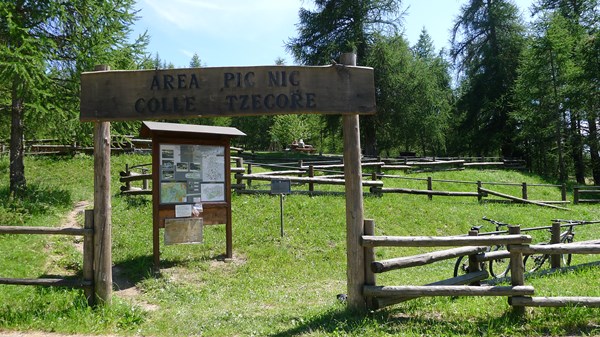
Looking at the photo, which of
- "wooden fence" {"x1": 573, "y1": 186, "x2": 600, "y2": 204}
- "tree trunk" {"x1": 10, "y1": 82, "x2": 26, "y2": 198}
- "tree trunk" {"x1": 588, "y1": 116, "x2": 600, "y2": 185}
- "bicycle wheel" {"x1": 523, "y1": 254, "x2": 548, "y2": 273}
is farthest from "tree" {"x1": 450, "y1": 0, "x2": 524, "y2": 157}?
"tree trunk" {"x1": 10, "y1": 82, "x2": 26, "y2": 198}

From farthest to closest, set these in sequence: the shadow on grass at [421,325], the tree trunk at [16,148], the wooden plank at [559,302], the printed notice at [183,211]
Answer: the tree trunk at [16,148] < the printed notice at [183,211] < the wooden plank at [559,302] < the shadow on grass at [421,325]

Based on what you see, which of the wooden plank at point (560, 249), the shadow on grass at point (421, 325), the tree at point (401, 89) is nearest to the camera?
the shadow on grass at point (421, 325)

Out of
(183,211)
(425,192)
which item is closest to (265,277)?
(183,211)

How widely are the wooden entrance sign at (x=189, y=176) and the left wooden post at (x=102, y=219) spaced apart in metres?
2.68

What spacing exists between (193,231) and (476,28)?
32.8m

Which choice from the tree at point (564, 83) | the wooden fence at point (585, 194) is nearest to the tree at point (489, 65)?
the tree at point (564, 83)

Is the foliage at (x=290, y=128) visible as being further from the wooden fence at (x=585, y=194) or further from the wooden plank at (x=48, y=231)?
the wooden plank at (x=48, y=231)

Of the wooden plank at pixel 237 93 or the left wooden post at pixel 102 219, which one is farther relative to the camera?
the left wooden post at pixel 102 219

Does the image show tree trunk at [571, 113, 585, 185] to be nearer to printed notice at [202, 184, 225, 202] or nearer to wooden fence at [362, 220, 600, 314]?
printed notice at [202, 184, 225, 202]

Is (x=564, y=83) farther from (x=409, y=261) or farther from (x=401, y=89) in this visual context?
(x=409, y=261)

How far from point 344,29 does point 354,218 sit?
2806 cm

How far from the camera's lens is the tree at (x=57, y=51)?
40.8ft

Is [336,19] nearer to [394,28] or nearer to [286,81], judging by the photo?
[394,28]

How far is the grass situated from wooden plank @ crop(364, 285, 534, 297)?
0.94 feet
